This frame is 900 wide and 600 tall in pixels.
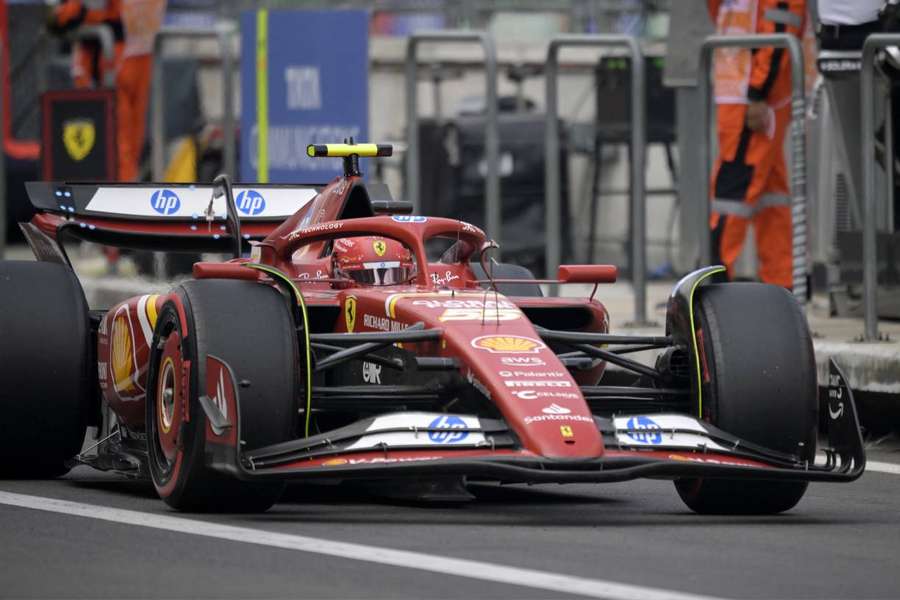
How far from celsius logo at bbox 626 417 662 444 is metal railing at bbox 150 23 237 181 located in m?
8.64

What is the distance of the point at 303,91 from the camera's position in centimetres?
1562

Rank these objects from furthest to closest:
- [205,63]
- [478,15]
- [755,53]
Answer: [205,63] < [478,15] < [755,53]

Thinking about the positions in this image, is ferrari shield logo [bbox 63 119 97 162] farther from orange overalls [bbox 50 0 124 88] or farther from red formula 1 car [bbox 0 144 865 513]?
red formula 1 car [bbox 0 144 865 513]

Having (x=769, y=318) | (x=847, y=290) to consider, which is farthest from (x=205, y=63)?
(x=769, y=318)

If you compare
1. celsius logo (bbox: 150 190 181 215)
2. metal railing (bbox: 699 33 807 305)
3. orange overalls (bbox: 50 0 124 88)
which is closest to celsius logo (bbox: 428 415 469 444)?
celsius logo (bbox: 150 190 181 215)

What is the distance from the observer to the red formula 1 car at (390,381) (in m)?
7.47

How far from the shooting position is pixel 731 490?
319 inches

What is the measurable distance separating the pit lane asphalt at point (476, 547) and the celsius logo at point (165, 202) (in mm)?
2076

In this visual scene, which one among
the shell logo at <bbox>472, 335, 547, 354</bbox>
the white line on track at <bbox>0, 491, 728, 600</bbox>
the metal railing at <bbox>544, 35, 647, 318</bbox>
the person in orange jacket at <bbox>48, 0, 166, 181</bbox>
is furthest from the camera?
the person in orange jacket at <bbox>48, 0, 166, 181</bbox>

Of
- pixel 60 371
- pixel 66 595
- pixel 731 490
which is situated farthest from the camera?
pixel 60 371

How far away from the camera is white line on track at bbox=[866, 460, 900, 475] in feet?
32.0

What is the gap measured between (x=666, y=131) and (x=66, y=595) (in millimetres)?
14031

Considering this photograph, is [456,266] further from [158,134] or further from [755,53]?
[158,134]

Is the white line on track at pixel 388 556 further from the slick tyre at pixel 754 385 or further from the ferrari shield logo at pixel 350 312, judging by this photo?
the slick tyre at pixel 754 385
